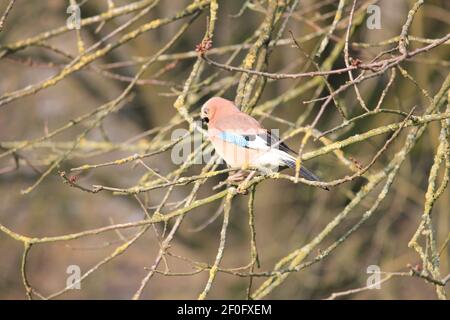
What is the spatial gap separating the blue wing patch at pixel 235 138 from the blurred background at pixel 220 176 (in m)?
3.12

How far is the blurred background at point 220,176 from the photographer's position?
8484 millimetres

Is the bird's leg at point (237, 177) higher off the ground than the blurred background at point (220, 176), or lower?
lower

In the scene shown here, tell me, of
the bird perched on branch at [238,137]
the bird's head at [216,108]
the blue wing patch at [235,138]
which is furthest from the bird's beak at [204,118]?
the blue wing patch at [235,138]

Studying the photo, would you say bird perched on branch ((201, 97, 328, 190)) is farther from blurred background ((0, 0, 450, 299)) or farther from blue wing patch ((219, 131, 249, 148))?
blurred background ((0, 0, 450, 299))

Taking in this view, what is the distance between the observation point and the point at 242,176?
182 inches

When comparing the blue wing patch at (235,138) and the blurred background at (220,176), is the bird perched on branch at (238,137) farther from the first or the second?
the blurred background at (220,176)

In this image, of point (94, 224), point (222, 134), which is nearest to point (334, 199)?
point (94, 224)

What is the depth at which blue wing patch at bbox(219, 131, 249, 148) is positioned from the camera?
4816mm

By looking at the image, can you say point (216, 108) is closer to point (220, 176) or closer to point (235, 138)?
point (235, 138)

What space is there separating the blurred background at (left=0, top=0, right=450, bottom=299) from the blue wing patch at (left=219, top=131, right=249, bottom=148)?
123 inches

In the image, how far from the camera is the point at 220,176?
376 inches

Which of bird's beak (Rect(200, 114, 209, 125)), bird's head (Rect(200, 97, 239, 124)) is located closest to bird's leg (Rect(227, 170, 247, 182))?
bird's head (Rect(200, 97, 239, 124))

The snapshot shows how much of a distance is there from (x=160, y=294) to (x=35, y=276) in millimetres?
2110

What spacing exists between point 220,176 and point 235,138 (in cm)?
475
